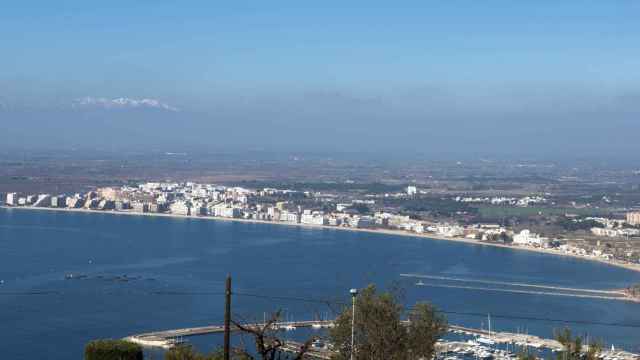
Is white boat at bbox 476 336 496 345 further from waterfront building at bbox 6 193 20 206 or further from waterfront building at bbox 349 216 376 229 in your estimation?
waterfront building at bbox 6 193 20 206

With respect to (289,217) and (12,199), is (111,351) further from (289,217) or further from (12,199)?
(12,199)

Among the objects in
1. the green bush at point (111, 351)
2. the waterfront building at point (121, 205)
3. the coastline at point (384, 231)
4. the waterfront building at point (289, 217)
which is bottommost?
the coastline at point (384, 231)

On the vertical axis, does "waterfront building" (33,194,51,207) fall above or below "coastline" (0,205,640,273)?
above

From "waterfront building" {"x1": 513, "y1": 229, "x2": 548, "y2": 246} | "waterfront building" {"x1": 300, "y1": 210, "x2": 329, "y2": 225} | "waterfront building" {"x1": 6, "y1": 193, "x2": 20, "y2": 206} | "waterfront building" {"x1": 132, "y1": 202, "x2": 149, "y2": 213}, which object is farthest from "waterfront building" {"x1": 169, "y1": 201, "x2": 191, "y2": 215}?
"waterfront building" {"x1": 513, "y1": 229, "x2": 548, "y2": 246}

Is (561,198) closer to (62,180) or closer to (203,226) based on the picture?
(203,226)

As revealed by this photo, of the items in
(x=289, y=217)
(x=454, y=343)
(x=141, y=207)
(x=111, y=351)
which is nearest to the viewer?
(x=111, y=351)

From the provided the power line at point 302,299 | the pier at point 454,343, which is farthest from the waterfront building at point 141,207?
the pier at point 454,343

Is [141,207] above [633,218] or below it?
below

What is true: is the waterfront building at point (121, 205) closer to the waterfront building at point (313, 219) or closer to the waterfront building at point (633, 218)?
the waterfront building at point (313, 219)

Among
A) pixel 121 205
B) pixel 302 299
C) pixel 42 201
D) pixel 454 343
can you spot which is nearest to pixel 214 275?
pixel 302 299
